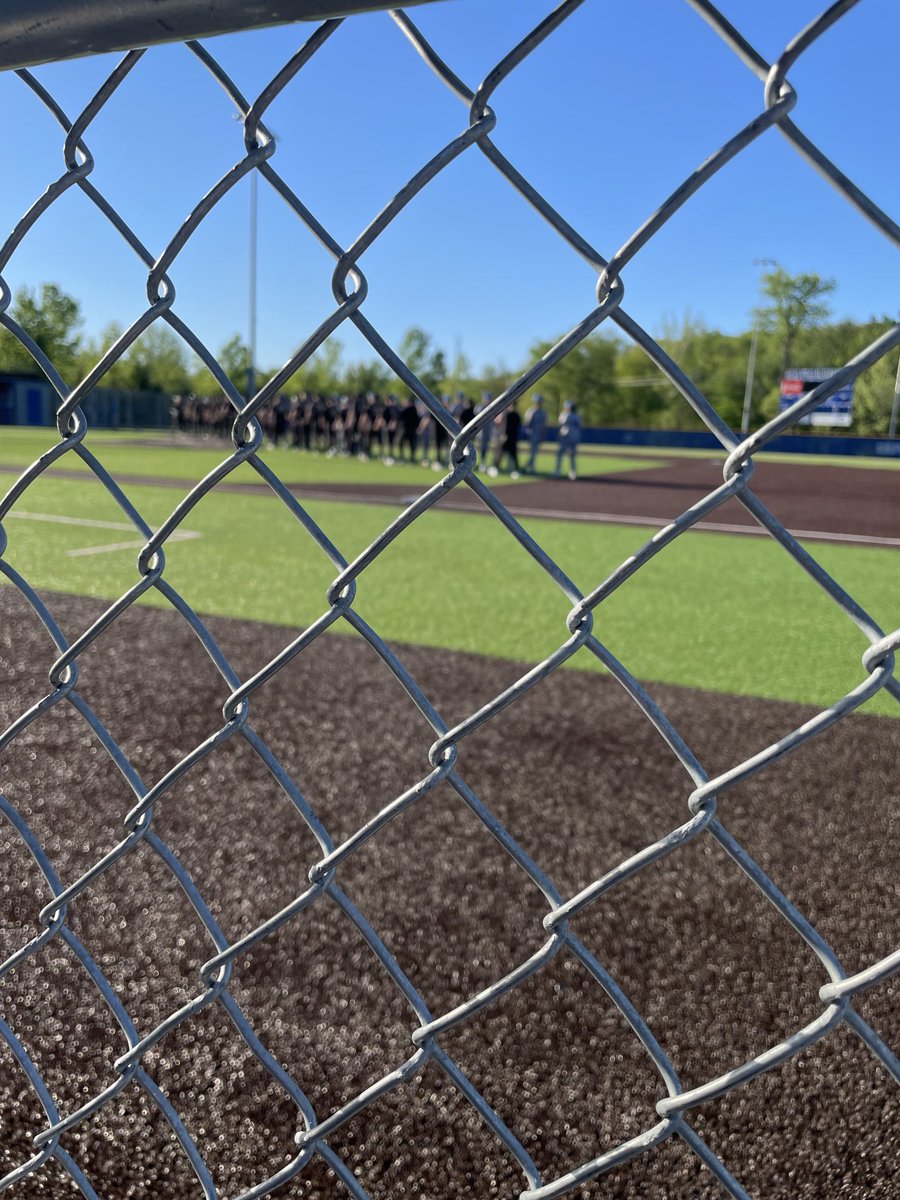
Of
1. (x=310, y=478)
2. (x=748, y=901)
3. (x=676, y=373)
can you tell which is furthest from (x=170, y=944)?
(x=310, y=478)

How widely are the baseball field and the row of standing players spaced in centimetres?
1468

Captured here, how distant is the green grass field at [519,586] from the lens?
5.38m

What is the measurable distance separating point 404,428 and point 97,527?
1605 cm

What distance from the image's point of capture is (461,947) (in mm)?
2355

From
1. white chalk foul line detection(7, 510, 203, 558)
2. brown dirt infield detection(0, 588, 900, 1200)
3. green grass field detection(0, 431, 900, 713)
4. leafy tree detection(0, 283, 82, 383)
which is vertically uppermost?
leafy tree detection(0, 283, 82, 383)

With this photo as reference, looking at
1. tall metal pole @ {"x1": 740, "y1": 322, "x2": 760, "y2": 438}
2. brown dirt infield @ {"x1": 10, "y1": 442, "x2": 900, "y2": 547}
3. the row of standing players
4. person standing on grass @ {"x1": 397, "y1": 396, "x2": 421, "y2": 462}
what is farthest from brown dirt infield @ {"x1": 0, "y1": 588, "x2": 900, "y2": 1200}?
tall metal pole @ {"x1": 740, "y1": 322, "x2": 760, "y2": 438}

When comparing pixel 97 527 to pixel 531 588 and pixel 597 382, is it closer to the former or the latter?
pixel 531 588

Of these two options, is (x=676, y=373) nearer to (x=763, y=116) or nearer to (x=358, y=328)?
(x=763, y=116)

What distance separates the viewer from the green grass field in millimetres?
5375

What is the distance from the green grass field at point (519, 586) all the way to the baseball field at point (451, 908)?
0.06 metres

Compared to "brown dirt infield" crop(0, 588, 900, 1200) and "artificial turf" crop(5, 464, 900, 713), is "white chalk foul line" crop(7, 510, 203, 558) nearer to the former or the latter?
"artificial turf" crop(5, 464, 900, 713)

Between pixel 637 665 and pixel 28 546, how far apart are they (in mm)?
5692

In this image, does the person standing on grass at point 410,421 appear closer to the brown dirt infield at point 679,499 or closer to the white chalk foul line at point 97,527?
the brown dirt infield at point 679,499

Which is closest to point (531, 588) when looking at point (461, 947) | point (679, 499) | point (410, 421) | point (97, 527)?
point (97, 527)
